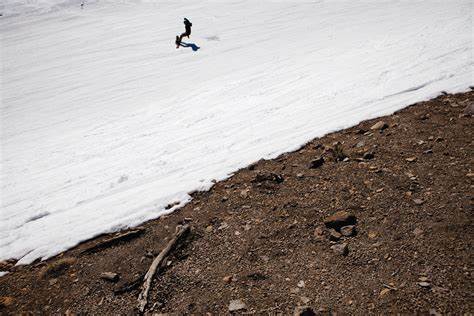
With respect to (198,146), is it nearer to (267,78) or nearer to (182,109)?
(182,109)

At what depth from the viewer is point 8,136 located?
1100 centimetres

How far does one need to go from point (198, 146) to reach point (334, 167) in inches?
146

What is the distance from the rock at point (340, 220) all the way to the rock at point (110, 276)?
297 centimetres

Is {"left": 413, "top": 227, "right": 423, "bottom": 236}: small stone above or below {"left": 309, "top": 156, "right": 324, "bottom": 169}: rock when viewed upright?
below

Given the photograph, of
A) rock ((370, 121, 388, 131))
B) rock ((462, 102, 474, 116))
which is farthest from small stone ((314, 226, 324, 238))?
rock ((462, 102, 474, 116))

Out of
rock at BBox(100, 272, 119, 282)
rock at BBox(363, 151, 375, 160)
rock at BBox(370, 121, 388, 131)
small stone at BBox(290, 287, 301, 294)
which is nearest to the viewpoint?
small stone at BBox(290, 287, 301, 294)

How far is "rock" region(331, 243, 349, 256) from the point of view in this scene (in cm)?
380

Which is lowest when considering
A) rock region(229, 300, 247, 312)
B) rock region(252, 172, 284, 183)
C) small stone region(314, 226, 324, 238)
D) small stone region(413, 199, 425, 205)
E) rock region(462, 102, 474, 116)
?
rock region(229, 300, 247, 312)

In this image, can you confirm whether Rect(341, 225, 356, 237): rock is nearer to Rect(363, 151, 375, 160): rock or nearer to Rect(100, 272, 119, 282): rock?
Rect(363, 151, 375, 160): rock

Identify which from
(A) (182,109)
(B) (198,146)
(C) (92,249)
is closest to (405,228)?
(C) (92,249)

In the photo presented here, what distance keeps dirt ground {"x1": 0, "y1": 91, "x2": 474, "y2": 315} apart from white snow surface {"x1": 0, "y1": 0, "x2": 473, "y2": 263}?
851 mm

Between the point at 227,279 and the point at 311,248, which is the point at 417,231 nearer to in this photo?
the point at 311,248

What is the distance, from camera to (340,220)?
166 inches

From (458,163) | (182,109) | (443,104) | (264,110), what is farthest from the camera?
(182,109)
